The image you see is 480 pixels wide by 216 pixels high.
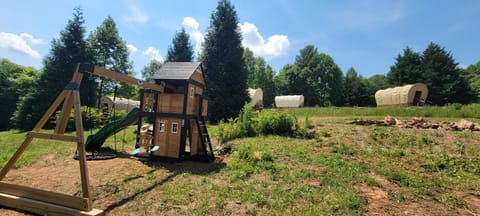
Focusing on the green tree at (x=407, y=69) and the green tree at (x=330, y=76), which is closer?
the green tree at (x=407, y=69)

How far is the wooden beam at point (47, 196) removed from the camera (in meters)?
3.93

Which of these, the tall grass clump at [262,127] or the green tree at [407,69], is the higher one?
the green tree at [407,69]

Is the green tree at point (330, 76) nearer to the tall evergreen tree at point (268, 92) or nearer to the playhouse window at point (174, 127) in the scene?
the tall evergreen tree at point (268, 92)

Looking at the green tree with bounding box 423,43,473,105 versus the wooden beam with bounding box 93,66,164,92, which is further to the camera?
the green tree with bounding box 423,43,473,105

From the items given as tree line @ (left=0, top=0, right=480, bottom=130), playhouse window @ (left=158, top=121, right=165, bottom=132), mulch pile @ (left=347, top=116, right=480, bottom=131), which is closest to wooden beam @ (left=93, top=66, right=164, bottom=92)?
playhouse window @ (left=158, top=121, right=165, bottom=132)

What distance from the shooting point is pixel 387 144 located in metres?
8.14

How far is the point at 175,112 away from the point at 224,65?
554 inches

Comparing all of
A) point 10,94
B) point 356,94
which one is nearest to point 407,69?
point 356,94

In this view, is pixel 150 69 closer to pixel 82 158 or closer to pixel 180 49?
pixel 180 49

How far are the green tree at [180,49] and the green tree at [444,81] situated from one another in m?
28.9

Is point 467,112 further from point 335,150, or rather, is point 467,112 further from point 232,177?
point 232,177

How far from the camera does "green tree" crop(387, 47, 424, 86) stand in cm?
3071

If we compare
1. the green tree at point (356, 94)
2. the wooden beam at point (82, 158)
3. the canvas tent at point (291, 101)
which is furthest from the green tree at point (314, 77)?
the wooden beam at point (82, 158)

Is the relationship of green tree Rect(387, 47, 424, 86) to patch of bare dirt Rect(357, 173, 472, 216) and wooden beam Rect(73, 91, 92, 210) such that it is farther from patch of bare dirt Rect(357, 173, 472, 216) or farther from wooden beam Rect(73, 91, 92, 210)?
wooden beam Rect(73, 91, 92, 210)
